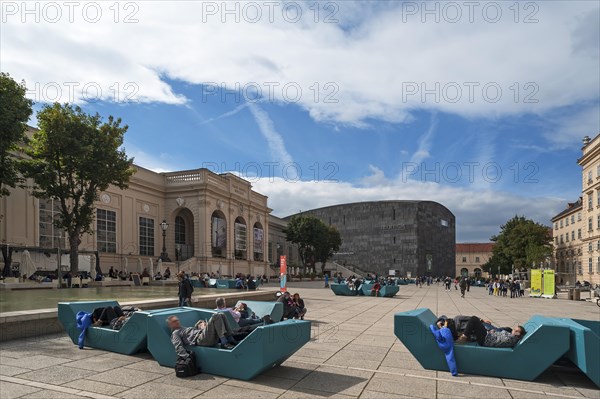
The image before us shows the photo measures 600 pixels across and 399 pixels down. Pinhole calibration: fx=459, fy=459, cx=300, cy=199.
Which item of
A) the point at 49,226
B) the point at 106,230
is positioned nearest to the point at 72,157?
the point at 49,226

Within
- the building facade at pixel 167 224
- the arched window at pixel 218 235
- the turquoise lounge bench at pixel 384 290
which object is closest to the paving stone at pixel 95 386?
the turquoise lounge bench at pixel 384 290

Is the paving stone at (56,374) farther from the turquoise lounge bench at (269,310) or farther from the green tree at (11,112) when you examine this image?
the green tree at (11,112)

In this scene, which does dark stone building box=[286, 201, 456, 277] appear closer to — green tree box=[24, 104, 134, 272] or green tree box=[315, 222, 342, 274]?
A: green tree box=[315, 222, 342, 274]

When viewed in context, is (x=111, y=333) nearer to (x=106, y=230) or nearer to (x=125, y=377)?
(x=125, y=377)

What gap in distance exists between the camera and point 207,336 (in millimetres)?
7207

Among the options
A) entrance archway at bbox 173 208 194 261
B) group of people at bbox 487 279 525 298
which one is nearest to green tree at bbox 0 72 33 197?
entrance archway at bbox 173 208 194 261

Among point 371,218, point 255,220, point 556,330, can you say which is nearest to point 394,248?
point 371,218

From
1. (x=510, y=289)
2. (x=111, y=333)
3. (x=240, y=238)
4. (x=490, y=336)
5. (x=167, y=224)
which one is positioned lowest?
(x=510, y=289)

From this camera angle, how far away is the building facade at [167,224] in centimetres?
3186

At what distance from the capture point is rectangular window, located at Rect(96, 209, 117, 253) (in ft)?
128

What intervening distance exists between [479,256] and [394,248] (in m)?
44.0

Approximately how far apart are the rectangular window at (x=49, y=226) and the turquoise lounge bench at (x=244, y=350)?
95.7 ft

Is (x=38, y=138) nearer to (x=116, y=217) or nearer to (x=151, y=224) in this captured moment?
(x=116, y=217)

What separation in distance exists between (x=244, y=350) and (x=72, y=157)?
25550mm
